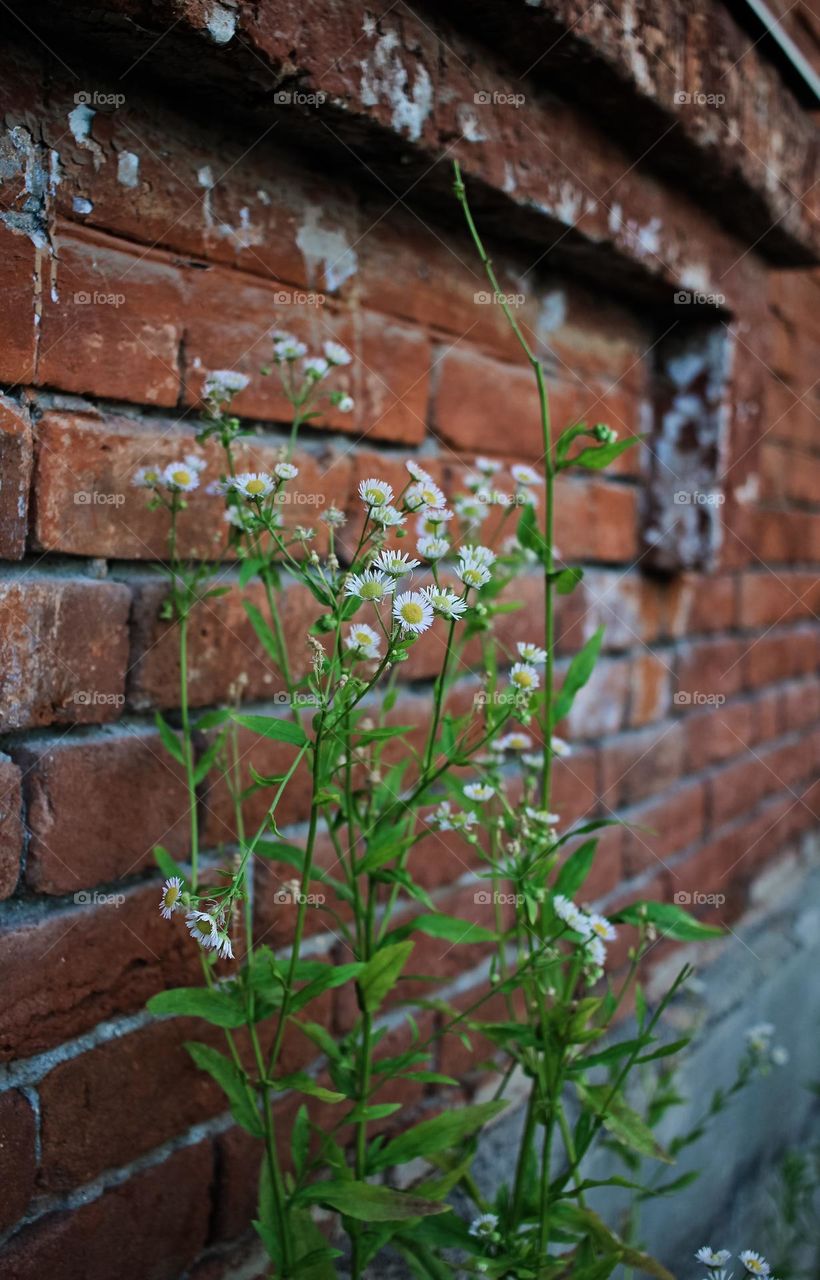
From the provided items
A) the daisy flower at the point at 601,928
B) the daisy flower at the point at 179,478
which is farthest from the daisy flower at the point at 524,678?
the daisy flower at the point at 179,478

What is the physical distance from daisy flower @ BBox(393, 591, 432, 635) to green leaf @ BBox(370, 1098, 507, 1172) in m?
0.44

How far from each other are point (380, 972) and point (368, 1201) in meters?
0.18

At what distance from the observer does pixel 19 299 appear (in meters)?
0.90

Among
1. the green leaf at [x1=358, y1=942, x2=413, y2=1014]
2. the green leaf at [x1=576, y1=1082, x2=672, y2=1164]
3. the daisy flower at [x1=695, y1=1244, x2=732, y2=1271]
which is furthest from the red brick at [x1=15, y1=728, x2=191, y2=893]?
the daisy flower at [x1=695, y1=1244, x2=732, y2=1271]

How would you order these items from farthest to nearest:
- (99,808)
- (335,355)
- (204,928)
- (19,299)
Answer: (335,355), (99,808), (19,299), (204,928)

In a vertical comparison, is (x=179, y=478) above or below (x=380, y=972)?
above

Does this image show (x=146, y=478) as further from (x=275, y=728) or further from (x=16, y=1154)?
(x=16, y=1154)

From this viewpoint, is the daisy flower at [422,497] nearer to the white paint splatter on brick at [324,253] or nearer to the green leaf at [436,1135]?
the white paint splatter on brick at [324,253]

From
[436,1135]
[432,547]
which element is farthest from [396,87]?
[436,1135]

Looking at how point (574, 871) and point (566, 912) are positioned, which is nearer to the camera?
point (566, 912)

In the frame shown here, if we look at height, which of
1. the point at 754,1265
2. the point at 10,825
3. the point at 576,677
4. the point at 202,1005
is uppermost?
the point at 576,677

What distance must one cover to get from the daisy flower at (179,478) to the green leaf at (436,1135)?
604 millimetres

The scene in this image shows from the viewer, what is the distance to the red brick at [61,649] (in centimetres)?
91

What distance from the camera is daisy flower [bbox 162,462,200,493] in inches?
38.3
